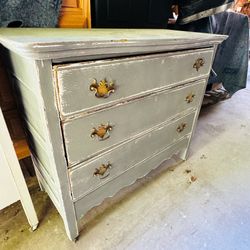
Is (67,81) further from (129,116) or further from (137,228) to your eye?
(137,228)

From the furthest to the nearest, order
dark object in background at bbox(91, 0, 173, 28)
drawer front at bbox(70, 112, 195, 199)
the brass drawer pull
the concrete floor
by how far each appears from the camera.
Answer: the brass drawer pull, dark object in background at bbox(91, 0, 173, 28), the concrete floor, drawer front at bbox(70, 112, 195, 199)

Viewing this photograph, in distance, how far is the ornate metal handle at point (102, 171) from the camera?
812 mm

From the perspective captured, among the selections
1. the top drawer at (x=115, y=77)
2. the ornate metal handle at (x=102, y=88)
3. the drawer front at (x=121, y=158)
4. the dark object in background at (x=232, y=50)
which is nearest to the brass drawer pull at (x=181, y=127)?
the drawer front at (x=121, y=158)

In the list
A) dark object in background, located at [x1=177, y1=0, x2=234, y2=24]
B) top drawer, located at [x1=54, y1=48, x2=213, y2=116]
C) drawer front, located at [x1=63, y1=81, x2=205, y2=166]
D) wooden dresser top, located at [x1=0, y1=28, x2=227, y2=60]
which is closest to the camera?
wooden dresser top, located at [x1=0, y1=28, x2=227, y2=60]

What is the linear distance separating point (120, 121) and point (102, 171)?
23 centimetres

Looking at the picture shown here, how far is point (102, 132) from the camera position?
0.73m

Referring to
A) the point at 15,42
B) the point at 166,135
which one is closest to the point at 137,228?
the point at 166,135

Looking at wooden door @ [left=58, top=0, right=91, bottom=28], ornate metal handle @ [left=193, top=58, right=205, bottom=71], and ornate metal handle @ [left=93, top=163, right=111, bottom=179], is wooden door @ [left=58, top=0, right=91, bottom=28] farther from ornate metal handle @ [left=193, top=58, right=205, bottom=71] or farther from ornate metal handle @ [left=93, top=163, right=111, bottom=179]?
ornate metal handle @ [left=93, top=163, right=111, bottom=179]

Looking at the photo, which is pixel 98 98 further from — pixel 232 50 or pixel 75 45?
pixel 232 50

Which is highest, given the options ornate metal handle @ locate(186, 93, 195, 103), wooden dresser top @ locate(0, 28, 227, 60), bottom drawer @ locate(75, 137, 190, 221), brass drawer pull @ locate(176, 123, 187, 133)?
wooden dresser top @ locate(0, 28, 227, 60)

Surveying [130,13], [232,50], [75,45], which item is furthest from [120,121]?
[232,50]

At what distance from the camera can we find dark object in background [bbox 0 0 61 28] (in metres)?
0.82

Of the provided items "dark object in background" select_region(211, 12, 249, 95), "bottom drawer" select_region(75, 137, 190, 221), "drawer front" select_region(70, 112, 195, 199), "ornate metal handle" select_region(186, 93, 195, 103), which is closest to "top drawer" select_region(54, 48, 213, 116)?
"ornate metal handle" select_region(186, 93, 195, 103)

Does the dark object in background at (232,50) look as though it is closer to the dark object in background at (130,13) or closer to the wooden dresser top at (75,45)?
the dark object in background at (130,13)
